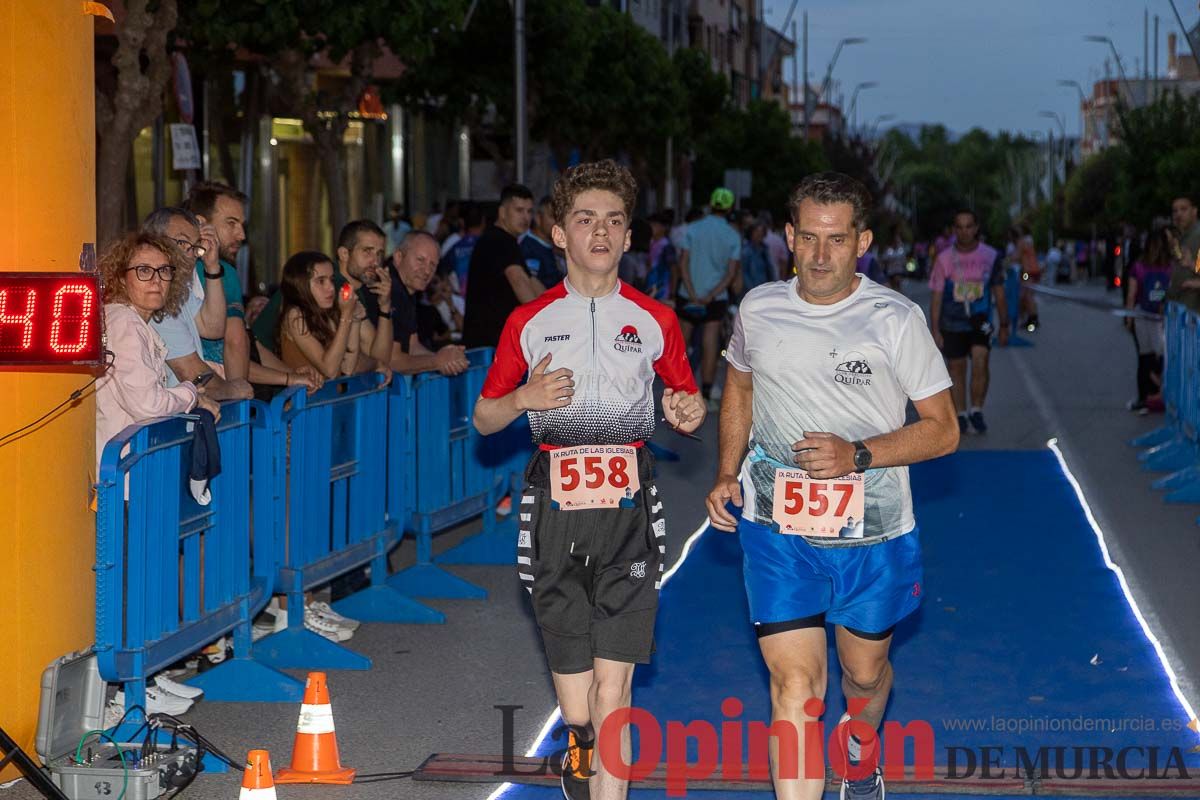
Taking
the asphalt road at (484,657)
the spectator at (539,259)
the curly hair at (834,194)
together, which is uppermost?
the curly hair at (834,194)

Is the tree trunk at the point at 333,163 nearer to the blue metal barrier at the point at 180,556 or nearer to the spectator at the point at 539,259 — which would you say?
the spectator at the point at 539,259

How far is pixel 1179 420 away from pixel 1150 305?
3.26 metres

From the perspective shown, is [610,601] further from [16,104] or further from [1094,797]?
[16,104]

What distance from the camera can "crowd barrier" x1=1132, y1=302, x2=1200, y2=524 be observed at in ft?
44.2

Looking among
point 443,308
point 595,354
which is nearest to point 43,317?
point 595,354

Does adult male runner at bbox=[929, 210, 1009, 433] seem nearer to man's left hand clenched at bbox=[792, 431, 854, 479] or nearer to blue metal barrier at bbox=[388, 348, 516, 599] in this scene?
blue metal barrier at bbox=[388, 348, 516, 599]

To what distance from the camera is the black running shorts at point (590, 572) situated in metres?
5.88

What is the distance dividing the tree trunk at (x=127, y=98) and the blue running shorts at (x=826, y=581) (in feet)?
30.8

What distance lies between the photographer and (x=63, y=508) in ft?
21.7

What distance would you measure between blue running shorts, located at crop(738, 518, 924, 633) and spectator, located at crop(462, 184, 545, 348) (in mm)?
6357

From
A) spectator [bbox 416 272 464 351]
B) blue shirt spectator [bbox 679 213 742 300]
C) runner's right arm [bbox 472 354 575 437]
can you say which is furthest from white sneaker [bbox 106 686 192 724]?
blue shirt spectator [bbox 679 213 742 300]

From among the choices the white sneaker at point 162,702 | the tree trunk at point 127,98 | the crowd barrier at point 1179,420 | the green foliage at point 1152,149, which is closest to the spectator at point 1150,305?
the crowd barrier at point 1179,420

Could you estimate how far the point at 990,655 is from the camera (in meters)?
8.32

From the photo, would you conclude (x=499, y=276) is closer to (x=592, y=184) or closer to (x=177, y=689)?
(x=177, y=689)
